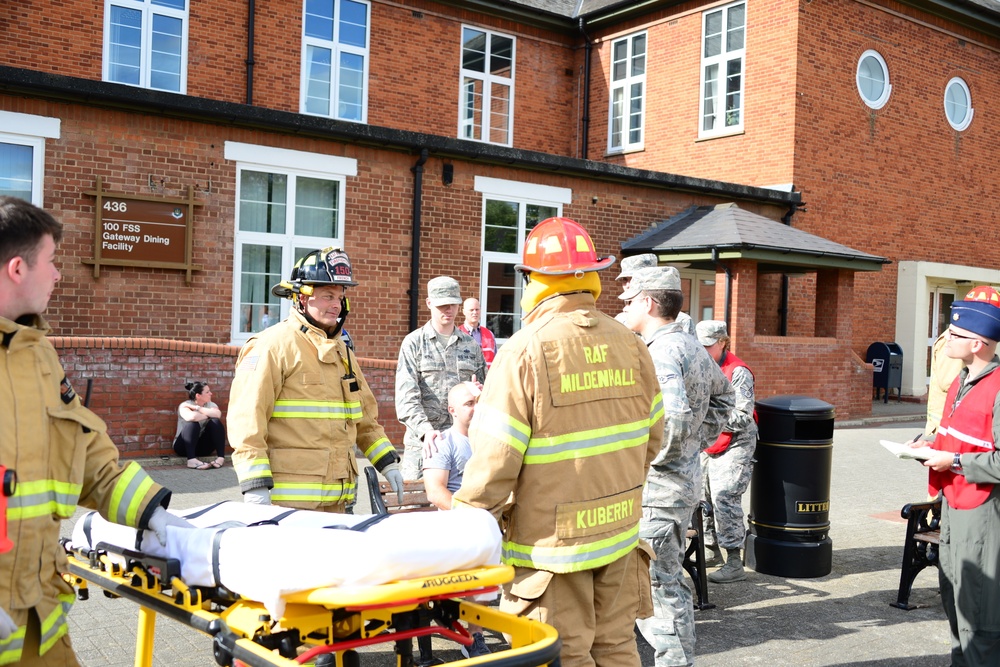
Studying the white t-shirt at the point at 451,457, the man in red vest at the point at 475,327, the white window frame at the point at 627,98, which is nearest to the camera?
the white t-shirt at the point at 451,457

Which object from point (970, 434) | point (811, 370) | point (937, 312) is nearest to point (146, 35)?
Answer: point (811, 370)

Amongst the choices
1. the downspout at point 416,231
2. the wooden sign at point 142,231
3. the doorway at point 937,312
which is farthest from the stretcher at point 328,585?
the doorway at point 937,312

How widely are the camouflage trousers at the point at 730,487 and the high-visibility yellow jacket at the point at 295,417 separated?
3.52m

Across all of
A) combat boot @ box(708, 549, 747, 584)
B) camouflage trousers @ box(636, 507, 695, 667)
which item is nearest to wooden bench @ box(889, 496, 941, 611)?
combat boot @ box(708, 549, 747, 584)

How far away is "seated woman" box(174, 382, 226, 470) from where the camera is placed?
33.5 ft

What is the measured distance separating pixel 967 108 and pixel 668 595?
68.2ft

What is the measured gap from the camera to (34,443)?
8.06 feet

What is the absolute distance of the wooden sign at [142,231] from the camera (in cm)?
1075

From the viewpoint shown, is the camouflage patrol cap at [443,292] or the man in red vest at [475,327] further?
the man in red vest at [475,327]

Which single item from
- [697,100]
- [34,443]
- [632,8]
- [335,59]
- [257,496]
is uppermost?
[632,8]

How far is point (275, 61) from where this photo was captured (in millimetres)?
17047

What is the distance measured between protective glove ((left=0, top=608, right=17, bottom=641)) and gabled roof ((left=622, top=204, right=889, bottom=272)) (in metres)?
13.2

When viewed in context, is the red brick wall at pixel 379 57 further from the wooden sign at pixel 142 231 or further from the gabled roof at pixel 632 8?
the wooden sign at pixel 142 231

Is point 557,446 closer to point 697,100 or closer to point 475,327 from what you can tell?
point 475,327
